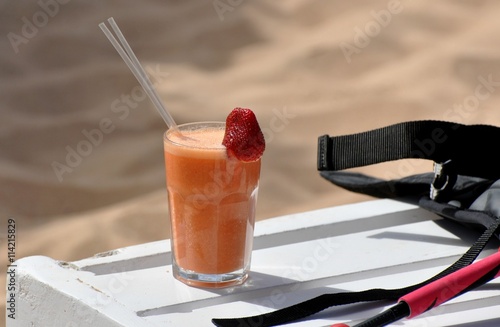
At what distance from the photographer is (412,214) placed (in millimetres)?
1607

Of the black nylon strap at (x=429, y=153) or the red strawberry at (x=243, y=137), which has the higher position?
the red strawberry at (x=243, y=137)

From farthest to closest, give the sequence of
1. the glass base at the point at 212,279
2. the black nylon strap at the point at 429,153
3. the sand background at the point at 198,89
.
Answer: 1. the sand background at the point at 198,89
2. the black nylon strap at the point at 429,153
3. the glass base at the point at 212,279

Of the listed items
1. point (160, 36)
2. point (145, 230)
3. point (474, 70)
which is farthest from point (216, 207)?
point (160, 36)

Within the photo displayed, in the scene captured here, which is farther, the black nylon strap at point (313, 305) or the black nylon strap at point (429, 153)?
the black nylon strap at point (429, 153)

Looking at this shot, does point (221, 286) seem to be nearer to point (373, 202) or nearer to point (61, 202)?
point (373, 202)

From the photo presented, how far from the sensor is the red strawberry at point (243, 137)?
123 centimetres

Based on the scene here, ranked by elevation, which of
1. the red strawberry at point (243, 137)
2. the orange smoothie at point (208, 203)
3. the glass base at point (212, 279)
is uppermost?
the red strawberry at point (243, 137)

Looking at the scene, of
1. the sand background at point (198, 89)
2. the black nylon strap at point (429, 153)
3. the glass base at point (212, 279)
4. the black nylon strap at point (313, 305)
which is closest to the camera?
the black nylon strap at point (313, 305)

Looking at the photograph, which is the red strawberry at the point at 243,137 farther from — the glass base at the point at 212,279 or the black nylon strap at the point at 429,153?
the black nylon strap at the point at 429,153

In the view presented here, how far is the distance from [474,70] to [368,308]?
225 cm

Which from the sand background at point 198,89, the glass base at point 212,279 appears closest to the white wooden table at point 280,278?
the glass base at point 212,279

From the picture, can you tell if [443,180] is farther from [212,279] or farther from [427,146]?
[212,279]

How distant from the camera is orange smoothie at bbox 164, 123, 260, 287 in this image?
4.10ft

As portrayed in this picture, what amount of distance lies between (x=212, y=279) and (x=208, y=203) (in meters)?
0.12
